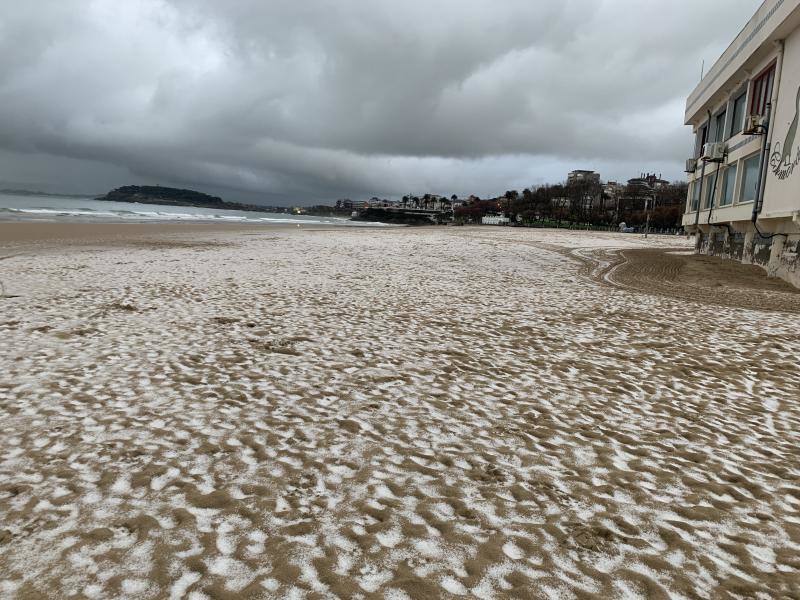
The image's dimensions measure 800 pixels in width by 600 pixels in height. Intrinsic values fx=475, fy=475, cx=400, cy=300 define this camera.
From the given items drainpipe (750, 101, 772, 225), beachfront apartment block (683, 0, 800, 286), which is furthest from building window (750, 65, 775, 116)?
drainpipe (750, 101, 772, 225)

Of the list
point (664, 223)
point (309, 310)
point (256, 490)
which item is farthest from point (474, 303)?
point (664, 223)

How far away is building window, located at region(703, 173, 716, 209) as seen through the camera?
32562mm

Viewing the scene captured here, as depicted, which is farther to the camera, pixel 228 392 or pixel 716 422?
pixel 228 392

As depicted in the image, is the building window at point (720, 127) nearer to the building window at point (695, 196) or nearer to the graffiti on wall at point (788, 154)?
the building window at point (695, 196)

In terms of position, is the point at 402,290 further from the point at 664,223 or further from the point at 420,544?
the point at 664,223

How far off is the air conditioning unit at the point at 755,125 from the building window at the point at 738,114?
5406 millimetres

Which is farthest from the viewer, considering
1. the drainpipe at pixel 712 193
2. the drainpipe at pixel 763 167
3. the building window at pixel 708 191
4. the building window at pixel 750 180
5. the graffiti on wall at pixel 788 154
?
the building window at pixel 708 191

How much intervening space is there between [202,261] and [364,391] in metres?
18.7

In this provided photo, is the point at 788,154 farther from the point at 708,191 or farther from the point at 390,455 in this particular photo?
the point at 390,455

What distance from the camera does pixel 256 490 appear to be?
4.63 metres

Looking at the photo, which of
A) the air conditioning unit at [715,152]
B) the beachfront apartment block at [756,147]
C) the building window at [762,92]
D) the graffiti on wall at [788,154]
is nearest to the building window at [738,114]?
the beachfront apartment block at [756,147]

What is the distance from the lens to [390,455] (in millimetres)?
5426

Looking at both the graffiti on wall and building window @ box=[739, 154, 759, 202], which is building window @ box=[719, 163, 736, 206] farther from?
the graffiti on wall

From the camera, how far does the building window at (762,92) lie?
24281 millimetres
